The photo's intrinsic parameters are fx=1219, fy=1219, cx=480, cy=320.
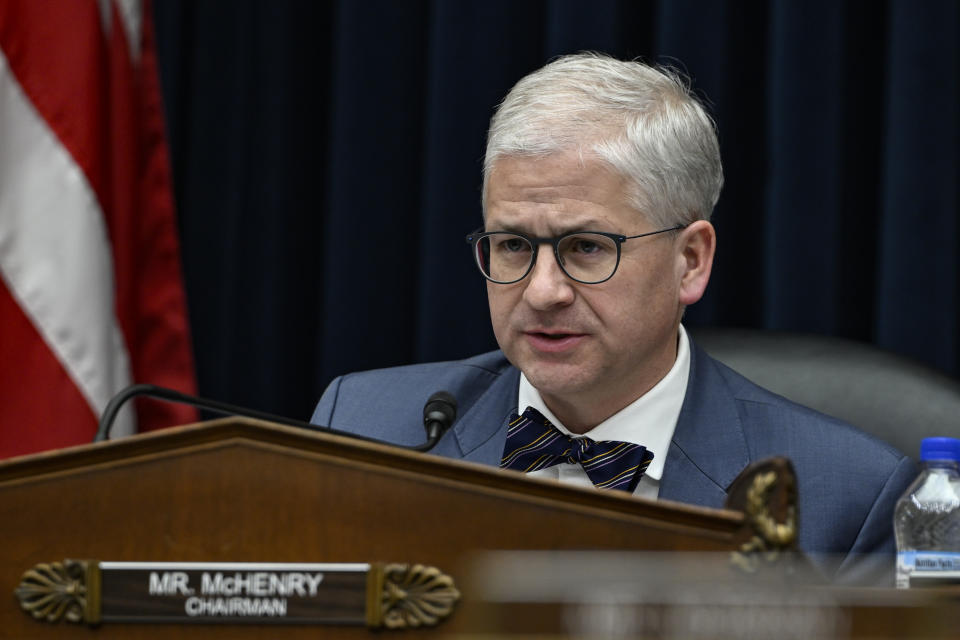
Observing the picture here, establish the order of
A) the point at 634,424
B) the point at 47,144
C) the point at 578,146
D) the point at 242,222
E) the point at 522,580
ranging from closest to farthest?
the point at 522,580
the point at 578,146
the point at 634,424
the point at 47,144
the point at 242,222

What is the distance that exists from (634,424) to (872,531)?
0.35 m

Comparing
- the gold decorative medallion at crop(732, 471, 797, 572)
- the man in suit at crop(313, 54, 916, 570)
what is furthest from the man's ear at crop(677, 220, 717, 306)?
the gold decorative medallion at crop(732, 471, 797, 572)

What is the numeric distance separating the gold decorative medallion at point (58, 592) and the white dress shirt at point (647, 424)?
2.90 feet

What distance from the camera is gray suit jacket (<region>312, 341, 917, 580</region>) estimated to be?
1639 mm

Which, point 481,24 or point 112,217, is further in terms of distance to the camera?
point 481,24

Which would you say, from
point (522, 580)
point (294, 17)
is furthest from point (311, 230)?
point (522, 580)

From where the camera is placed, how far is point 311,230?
287cm

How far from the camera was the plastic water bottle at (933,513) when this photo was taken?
1188 millimetres

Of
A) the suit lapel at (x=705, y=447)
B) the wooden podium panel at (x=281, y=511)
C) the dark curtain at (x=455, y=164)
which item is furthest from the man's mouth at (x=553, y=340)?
the dark curtain at (x=455, y=164)

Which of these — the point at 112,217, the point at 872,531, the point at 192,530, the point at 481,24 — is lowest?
the point at 872,531

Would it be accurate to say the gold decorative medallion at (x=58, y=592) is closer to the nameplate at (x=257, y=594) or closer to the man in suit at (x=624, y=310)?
the nameplate at (x=257, y=594)

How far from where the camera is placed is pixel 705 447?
169 cm

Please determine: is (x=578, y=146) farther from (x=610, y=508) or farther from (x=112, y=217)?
(x=112, y=217)

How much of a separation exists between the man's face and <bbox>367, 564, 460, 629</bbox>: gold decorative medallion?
801 millimetres
